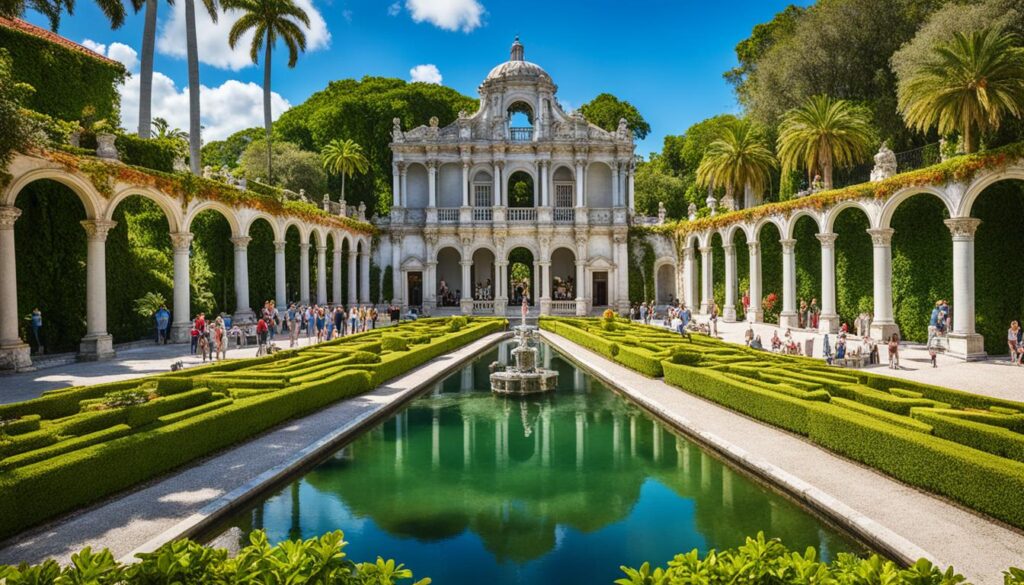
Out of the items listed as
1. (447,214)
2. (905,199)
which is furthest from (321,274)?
(905,199)

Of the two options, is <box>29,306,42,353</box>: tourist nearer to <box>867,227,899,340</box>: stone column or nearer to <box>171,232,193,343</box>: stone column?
<box>171,232,193,343</box>: stone column

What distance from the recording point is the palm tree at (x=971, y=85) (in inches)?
754

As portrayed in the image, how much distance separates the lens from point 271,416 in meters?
11.6

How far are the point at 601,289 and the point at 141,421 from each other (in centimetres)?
3763

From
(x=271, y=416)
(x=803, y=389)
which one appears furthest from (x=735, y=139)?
(x=271, y=416)

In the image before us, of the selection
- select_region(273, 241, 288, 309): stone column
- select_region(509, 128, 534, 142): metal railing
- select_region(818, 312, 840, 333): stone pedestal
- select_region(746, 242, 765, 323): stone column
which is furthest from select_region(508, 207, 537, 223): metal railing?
select_region(818, 312, 840, 333): stone pedestal

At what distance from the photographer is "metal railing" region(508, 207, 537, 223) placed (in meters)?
43.2

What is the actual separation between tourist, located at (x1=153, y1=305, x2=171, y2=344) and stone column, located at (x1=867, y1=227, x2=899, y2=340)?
2868 centimetres

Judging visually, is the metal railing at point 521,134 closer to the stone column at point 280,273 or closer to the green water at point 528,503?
the stone column at point 280,273

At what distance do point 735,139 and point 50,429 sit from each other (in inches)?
1368

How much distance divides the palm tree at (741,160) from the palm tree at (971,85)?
531 inches

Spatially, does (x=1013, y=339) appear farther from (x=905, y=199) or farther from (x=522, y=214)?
(x=522, y=214)

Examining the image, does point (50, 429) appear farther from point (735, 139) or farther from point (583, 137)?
point (583, 137)

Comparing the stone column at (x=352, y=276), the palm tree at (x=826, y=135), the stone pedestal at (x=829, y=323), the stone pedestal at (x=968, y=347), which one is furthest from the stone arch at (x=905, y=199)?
the stone column at (x=352, y=276)
